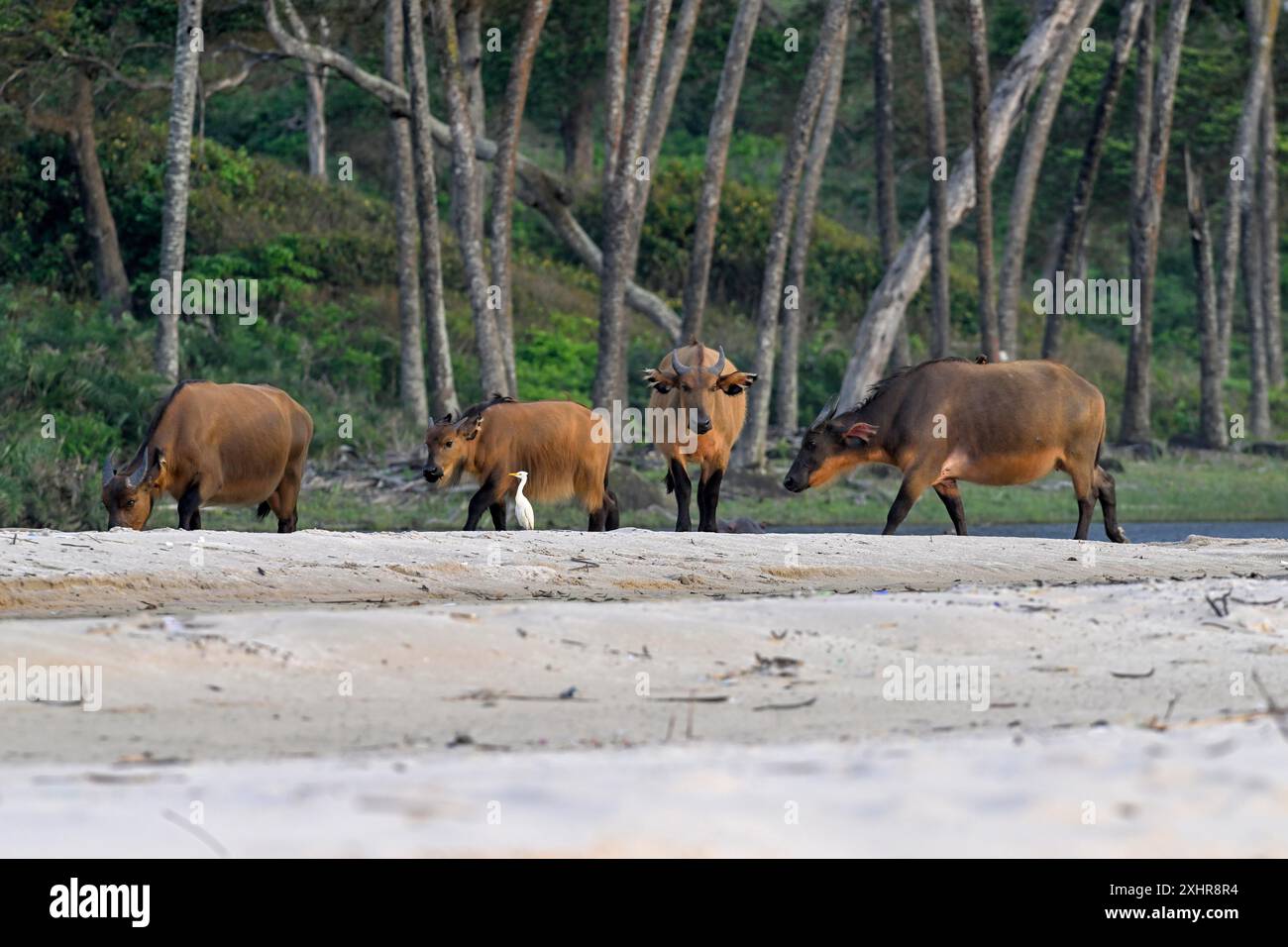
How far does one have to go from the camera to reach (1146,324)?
33.8m

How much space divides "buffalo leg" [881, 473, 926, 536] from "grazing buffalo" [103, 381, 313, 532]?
17.1 feet

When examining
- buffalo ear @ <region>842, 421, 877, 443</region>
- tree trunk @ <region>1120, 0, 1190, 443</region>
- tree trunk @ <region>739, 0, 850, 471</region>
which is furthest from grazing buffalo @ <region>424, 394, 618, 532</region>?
tree trunk @ <region>1120, 0, 1190, 443</region>

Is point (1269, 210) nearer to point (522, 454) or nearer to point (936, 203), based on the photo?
point (936, 203)

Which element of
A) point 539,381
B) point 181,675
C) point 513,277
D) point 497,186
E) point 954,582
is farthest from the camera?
point 513,277

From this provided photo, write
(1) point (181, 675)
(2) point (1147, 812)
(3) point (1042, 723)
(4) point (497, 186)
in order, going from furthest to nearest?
(4) point (497, 186) → (1) point (181, 675) → (3) point (1042, 723) → (2) point (1147, 812)

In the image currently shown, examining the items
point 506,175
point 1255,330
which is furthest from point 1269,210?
point 506,175

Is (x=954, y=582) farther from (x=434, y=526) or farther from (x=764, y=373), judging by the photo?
(x=764, y=373)

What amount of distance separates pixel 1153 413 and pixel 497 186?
1763 centimetres

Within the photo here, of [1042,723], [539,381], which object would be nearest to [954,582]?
[1042,723]

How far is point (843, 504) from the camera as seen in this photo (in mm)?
25891

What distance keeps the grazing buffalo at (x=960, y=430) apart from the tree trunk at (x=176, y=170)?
10556mm

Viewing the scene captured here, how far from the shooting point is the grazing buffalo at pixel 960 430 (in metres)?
17.7

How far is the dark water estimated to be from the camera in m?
22.8

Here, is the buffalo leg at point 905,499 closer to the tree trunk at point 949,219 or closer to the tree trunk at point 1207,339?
the tree trunk at point 949,219
